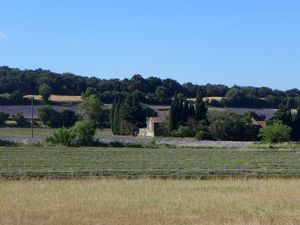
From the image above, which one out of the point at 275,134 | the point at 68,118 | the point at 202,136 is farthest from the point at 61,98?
the point at 275,134

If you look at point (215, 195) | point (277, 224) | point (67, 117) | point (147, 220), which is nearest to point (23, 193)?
point (215, 195)

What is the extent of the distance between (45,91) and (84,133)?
86725 mm

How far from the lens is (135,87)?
623ft

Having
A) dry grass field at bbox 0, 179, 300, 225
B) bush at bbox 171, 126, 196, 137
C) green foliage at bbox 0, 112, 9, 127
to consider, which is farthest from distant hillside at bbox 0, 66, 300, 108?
dry grass field at bbox 0, 179, 300, 225

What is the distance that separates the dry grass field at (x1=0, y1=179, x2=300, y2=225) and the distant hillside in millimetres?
137430

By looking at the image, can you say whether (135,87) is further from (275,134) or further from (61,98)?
(275,134)

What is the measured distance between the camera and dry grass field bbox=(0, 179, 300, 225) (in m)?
15.0

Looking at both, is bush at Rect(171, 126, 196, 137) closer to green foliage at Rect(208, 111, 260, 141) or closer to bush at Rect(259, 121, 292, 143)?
green foliage at Rect(208, 111, 260, 141)

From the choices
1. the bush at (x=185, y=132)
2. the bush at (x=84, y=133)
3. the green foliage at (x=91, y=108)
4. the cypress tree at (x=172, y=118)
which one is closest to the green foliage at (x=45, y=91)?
the green foliage at (x=91, y=108)

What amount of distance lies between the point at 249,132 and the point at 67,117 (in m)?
35.6

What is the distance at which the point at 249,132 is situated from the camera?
108 meters

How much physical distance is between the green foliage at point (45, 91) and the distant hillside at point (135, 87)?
531cm

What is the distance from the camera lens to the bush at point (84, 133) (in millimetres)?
75312

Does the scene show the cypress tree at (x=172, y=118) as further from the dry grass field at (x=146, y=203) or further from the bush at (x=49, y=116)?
the dry grass field at (x=146, y=203)
